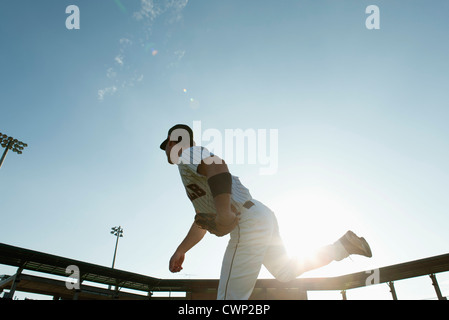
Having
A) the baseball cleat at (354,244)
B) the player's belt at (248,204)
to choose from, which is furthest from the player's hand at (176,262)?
the baseball cleat at (354,244)

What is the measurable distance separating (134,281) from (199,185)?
20989 mm

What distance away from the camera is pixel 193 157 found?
2369 mm

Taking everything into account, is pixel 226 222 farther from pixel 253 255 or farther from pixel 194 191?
pixel 194 191

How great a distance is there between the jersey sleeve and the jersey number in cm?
20

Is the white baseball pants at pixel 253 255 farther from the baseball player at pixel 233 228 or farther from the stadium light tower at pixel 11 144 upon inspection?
the stadium light tower at pixel 11 144

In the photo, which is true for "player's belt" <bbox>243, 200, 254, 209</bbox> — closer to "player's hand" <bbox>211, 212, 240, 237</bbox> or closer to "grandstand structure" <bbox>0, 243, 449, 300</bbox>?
"player's hand" <bbox>211, 212, 240, 237</bbox>

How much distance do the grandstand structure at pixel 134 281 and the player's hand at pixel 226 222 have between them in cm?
1590

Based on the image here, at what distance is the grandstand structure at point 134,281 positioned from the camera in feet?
48.6
